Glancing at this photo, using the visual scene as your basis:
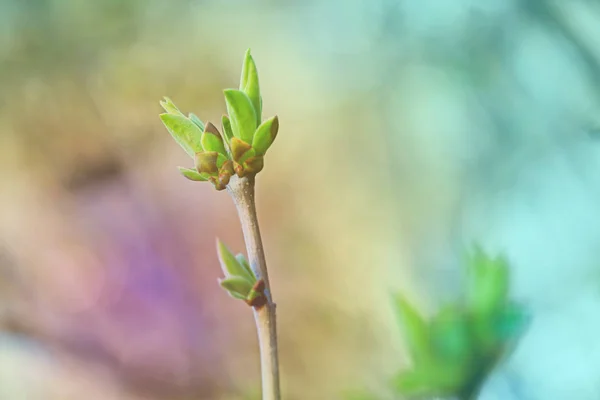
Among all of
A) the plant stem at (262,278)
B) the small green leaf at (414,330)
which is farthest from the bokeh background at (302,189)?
the plant stem at (262,278)

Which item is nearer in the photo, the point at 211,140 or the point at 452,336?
the point at 211,140

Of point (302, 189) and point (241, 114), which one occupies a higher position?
point (302, 189)

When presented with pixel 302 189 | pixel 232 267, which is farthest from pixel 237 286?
pixel 302 189

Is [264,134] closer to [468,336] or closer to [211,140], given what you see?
[211,140]

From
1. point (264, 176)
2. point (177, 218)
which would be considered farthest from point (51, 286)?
point (264, 176)

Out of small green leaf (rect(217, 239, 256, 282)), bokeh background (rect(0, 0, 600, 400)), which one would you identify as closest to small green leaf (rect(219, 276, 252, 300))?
small green leaf (rect(217, 239, 256, 282))

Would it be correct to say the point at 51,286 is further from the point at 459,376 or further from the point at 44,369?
the point at 459,376
